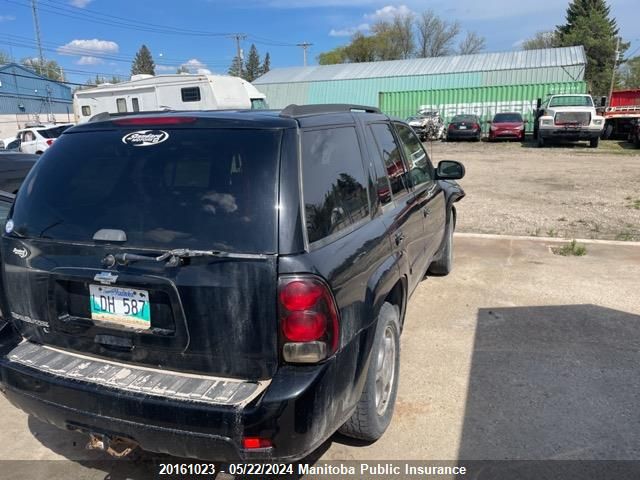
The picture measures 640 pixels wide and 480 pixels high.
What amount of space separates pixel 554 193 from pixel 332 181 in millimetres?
10493

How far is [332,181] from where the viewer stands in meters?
2.59

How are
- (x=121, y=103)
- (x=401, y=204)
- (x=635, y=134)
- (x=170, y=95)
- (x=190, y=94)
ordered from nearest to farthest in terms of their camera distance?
(x=401, y=204) → (x=190, y=94) → (x=170, y=95) → (x=121, y=103) → (x=635, y=134)

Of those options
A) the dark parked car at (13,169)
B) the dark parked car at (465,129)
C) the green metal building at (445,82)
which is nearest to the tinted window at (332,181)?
the dark parked car at (13,169)

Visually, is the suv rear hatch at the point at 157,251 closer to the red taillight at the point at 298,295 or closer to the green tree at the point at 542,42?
the red taillight at the point at 298,295

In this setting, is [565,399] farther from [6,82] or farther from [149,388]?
[6,82]

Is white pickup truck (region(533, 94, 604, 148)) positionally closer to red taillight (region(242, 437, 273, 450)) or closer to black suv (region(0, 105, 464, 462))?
black suv (region(0, 105, 464, 462))

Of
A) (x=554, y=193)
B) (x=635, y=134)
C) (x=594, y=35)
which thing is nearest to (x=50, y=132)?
(x=554, y=193)

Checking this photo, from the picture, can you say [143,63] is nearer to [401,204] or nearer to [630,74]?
[630,74]

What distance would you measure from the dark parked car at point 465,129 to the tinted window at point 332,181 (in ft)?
86.3

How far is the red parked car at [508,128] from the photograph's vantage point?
1046 inches

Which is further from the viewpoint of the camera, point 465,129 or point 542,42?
point 542,42

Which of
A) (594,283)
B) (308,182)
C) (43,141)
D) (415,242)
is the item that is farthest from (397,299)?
(43,141)

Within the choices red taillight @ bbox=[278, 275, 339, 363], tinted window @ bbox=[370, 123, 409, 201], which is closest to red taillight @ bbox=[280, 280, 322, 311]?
red taillight @ bbox=[278, 275, 339, 363]

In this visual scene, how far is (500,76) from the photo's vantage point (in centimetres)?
3650
